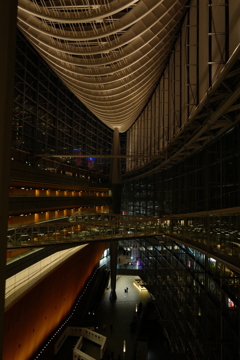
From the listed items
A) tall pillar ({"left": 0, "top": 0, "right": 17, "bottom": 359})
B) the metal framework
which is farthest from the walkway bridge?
tall pillar ({"left": 0, "top": 0, "right": 17, "bottom": 359})

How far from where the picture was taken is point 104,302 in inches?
901

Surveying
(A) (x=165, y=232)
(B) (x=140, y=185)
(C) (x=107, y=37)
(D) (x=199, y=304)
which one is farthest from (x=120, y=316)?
(C) (x=107, y=37)

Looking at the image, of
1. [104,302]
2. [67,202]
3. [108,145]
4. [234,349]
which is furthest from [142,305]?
[108,145]

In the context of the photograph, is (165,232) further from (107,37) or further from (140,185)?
(140,185)

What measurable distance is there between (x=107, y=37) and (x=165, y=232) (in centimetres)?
932

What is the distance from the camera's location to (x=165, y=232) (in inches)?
535

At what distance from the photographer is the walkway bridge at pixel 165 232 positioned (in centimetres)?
647

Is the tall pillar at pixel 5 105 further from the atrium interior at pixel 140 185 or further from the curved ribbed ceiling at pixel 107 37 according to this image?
the curved ribbed ceiling at pixel 107 37

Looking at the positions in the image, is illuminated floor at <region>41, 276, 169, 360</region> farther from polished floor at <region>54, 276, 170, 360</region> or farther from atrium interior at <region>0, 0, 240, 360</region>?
atrium interior at <region>0, 0, 240, 360</region>

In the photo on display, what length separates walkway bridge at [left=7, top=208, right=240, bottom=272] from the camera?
6473 millimetres

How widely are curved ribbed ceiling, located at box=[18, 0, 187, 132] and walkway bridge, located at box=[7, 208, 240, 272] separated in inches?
281

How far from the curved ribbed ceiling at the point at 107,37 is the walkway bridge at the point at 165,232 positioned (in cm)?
714

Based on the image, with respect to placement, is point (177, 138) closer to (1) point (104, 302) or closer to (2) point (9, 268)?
(2) point (9, 268)

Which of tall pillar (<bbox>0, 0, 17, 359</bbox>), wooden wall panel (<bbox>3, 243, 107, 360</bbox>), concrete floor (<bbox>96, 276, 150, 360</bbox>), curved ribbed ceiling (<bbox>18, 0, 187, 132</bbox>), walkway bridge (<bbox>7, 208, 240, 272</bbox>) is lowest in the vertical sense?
concrete floor (<bbox>96, 276, 150, 360</bbox>)
